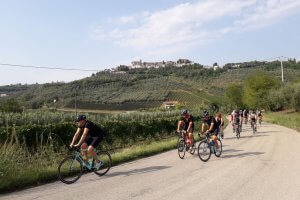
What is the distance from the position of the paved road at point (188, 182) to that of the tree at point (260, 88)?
234 feet

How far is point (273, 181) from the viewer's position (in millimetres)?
10555

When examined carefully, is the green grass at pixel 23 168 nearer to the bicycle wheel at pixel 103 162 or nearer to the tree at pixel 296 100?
the bicycle wheel at pixel 103 162

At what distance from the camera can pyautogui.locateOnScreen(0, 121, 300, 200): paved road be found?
352 inches

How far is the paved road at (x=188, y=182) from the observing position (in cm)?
894

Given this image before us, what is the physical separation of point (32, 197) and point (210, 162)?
7.70 m

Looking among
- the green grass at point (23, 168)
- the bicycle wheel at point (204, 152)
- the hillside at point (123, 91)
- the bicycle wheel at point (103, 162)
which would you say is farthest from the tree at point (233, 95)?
the bicycle wheel at point (103, 162)

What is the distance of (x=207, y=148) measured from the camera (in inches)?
623

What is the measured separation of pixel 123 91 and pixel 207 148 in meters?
78.6

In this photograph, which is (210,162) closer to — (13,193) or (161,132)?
(13,193)

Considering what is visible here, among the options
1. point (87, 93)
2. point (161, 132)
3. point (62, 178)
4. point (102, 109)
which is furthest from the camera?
point (87, 93)

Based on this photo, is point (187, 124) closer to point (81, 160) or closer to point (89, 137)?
point (89, 137)

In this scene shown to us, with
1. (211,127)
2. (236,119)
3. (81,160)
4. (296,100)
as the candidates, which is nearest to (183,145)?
(211,127)

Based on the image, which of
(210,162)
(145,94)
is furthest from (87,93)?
(210,162)

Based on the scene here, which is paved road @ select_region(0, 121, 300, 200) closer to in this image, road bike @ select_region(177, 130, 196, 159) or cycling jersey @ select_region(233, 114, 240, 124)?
road bike @ select_region(177, 130, 196, 159)
